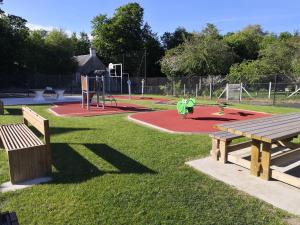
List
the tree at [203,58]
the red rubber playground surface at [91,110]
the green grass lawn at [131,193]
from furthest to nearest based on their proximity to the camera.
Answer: the tree at [203,58] < the red rubber playground surface at [91,110] < the green grass lawn at [131,193]

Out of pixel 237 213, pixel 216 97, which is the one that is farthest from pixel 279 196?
pixel 216 97

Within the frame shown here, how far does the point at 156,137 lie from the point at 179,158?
1895 millimetres

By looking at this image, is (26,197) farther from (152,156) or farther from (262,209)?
(262,209)

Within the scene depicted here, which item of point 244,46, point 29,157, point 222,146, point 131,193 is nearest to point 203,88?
point 244,46

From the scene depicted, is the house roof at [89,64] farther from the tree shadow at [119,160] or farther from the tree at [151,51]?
the tree shadow at [119,160]

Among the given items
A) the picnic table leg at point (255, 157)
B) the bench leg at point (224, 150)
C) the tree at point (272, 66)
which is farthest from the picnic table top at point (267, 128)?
the tree at point (272, 66)

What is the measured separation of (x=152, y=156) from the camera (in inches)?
231

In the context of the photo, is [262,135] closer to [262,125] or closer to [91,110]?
[262,125]

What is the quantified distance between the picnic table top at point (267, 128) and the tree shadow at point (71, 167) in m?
2.41

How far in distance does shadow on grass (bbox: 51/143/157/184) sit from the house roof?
1431 inches

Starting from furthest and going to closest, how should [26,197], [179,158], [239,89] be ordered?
[239,89], [179,158], [26,197]

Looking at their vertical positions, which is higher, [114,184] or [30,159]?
[30,159]

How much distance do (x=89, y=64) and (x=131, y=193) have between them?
39687 mm

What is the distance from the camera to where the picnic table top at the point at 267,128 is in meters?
4.43
